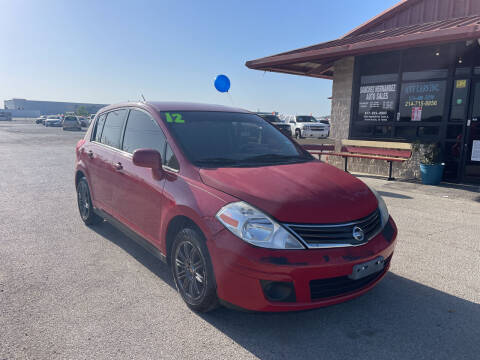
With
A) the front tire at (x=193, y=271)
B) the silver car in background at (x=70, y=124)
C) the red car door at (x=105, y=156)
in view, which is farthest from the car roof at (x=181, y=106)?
the silver car in background at (x=70, y=124)

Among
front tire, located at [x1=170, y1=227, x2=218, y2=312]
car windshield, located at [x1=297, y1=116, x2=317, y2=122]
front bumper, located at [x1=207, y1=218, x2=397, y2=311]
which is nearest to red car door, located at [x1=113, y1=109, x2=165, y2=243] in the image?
front tire, located at [x1=170, y1=227, x2=218, y2=312]

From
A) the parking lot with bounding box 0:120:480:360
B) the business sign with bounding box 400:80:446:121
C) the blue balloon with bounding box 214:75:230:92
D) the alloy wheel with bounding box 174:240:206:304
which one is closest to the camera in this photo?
the parking lot with bounding box 0:120:480:360

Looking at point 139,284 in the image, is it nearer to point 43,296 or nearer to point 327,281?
point 43,296

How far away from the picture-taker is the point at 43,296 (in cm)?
330

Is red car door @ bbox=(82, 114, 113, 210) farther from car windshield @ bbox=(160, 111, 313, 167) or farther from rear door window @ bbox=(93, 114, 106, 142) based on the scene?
car windshield @ bbox=(160, 111, 313, 167)

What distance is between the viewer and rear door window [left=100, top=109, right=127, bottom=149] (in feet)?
14.4

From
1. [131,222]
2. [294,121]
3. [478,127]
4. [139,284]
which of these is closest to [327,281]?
[139,284]

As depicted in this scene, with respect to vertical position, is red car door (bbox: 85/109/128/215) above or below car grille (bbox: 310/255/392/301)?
above

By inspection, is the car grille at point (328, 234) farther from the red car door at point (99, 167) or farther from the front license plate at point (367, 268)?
the red car door at point (99, 167)

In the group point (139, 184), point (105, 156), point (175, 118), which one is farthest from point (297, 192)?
point (105, 156)

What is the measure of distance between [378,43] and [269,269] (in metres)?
7.83

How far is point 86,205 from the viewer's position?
5285 mm

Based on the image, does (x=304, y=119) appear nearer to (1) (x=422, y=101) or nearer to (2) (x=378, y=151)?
(2) (x=378, y=151)

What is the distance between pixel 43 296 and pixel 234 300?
187 centimetres
